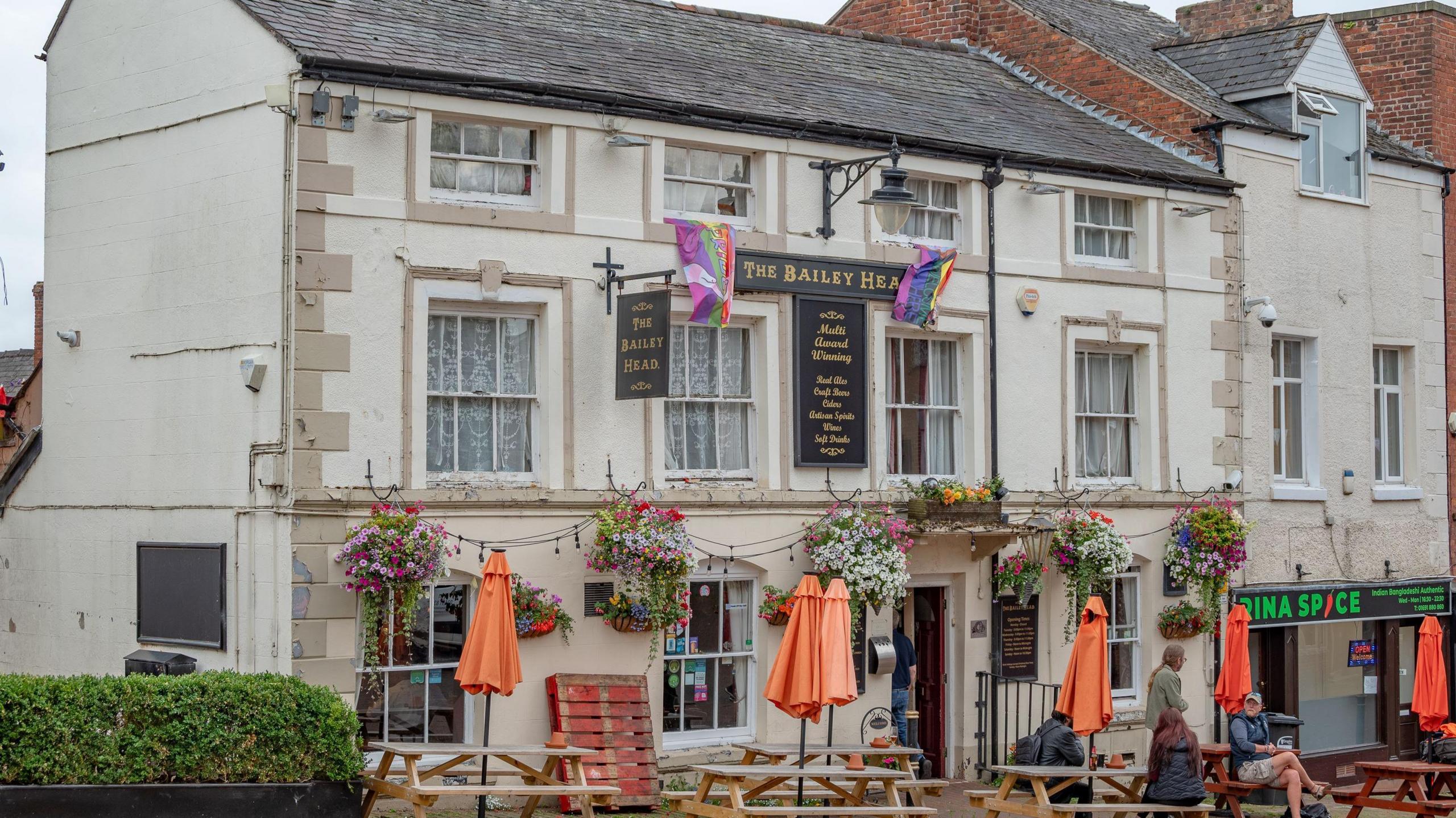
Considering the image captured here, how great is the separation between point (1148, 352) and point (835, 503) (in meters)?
4.80

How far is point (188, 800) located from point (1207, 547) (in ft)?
38.4

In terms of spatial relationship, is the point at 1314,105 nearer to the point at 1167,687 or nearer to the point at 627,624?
the point at 1167,687

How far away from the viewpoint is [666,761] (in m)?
16.6

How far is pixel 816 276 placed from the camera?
58.4ft

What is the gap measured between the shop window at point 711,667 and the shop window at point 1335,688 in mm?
8268

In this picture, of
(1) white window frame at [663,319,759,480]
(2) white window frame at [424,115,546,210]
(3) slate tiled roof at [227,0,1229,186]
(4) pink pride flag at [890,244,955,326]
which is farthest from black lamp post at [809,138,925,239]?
(2) white window frame at [424,115,546,210]

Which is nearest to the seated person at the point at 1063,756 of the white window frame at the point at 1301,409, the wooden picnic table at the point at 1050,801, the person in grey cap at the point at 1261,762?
the wooden picnic table at the point at 1050,801

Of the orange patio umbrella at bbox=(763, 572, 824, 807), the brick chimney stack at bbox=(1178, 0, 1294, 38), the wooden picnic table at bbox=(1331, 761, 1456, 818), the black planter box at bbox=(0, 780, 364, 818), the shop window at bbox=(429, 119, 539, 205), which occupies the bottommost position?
the wooden picnic table at bbox=(1331, 761, 1456, 818)

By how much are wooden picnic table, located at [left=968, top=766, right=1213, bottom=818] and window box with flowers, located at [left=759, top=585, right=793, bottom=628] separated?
2.83 metres

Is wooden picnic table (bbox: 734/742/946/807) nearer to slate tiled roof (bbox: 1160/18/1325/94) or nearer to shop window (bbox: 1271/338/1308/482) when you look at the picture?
shop window (bbox: 1271/338/1308/482)

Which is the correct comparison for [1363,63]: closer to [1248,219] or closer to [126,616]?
[1248,219]

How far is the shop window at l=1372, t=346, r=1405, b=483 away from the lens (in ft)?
76.9

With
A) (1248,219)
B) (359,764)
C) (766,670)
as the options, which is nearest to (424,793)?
(359,764)

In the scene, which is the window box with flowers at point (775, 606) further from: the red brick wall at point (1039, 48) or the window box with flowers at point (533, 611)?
the red brick wall at point (1039, 48)
